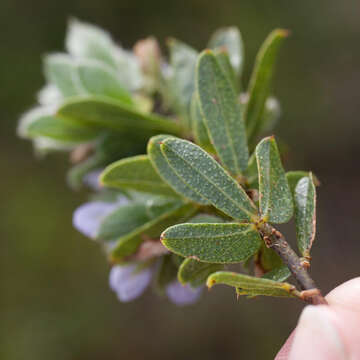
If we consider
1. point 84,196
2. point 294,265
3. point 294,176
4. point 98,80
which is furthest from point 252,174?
point 84,196

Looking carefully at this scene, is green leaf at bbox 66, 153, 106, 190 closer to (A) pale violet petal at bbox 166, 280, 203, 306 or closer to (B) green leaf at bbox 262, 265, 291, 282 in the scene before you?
(A) pale violet petal at bbox 166, 280, 203, 306

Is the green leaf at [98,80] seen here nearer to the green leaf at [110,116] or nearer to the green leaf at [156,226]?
the green leaf at [110,116]

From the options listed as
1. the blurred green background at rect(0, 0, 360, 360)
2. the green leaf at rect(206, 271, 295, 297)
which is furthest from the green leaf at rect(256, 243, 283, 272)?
the blurred green background at rect(0, 0, 360, 360)

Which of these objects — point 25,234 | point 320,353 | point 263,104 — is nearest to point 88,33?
point 263,104

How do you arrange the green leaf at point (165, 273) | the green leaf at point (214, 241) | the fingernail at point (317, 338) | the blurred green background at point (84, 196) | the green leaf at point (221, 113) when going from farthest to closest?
the blurred green background at point (84, 196) < the green leaf at point (165, 273) < the green leaf at point (221, 113) < the green leaf at point (214, 241) < the fingernail at point (317, 338)

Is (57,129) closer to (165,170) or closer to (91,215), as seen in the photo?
(91,215)

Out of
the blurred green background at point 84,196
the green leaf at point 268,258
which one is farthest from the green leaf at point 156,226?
the blurred green background at point 84,196
